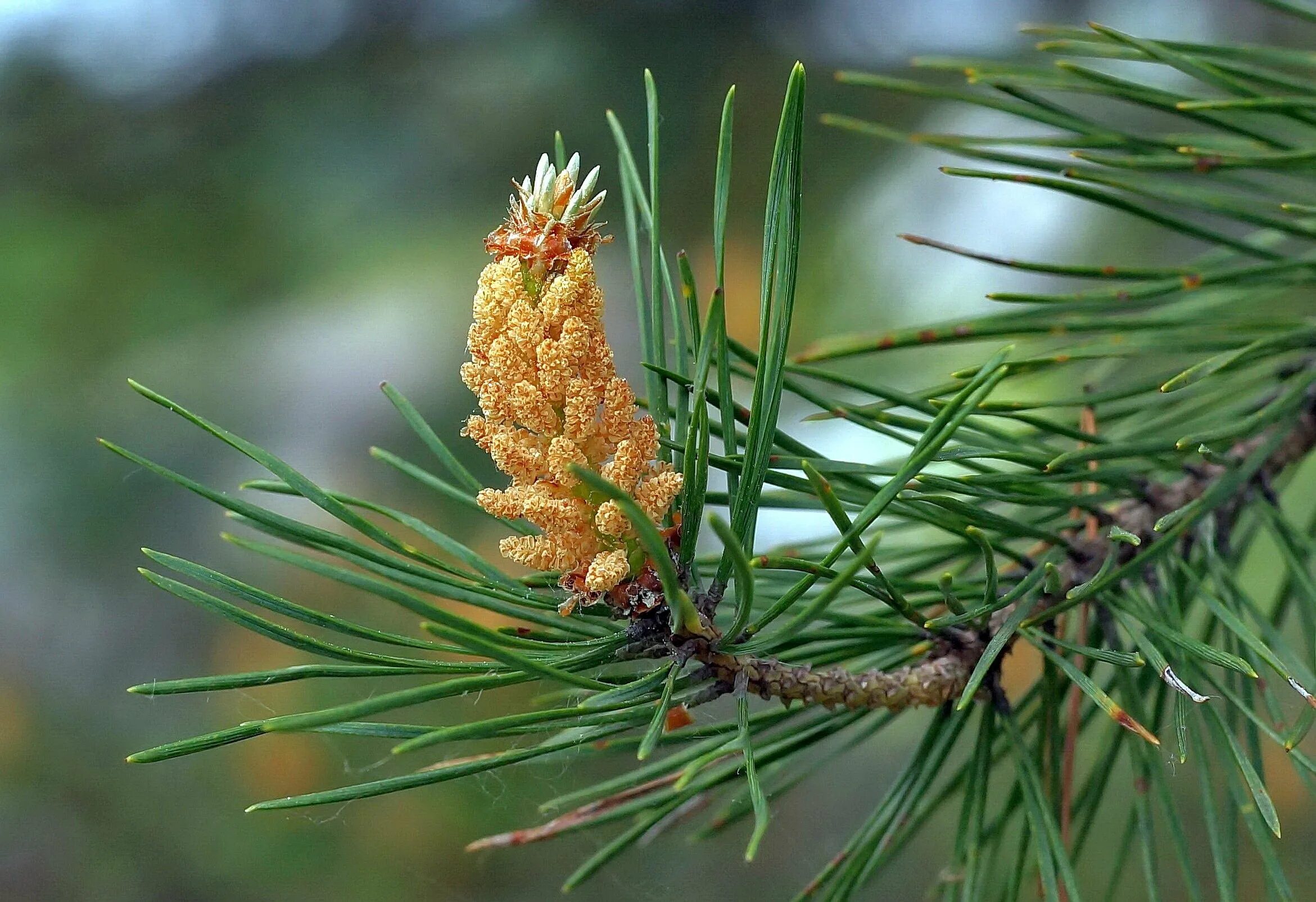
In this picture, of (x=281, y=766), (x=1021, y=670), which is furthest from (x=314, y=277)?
A: (x=1021, y=670)

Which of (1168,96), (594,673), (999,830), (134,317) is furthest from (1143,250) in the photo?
(134,317)

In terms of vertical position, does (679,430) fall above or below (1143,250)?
below

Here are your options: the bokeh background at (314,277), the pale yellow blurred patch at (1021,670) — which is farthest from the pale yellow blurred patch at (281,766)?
the pale yellow blurred patch at (1021,670)

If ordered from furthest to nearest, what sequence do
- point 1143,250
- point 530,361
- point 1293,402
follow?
point 1143,250 < point 1293,402 < point 530,361

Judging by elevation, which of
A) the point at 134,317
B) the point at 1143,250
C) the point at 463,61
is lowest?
the point at 134,317

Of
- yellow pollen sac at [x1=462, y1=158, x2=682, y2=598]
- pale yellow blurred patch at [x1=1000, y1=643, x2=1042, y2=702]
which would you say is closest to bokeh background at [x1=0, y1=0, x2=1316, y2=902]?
pale yellow blurred patch at [x1=1000, y1=643, x2=1042, y2=702]

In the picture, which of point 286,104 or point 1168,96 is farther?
point 286,104

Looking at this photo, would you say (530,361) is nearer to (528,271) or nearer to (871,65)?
(528,271)

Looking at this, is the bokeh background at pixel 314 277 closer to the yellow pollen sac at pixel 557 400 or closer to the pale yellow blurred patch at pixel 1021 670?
the pale yellow blurred patch at pixel 1021 670

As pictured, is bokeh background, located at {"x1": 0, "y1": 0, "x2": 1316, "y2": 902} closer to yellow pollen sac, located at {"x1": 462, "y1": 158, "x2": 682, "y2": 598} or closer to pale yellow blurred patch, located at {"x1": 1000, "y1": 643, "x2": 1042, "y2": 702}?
pale yellow blurred patch, located at {"x1": 1000, "y1": 643, "x2": 1042, "y2": 702}
